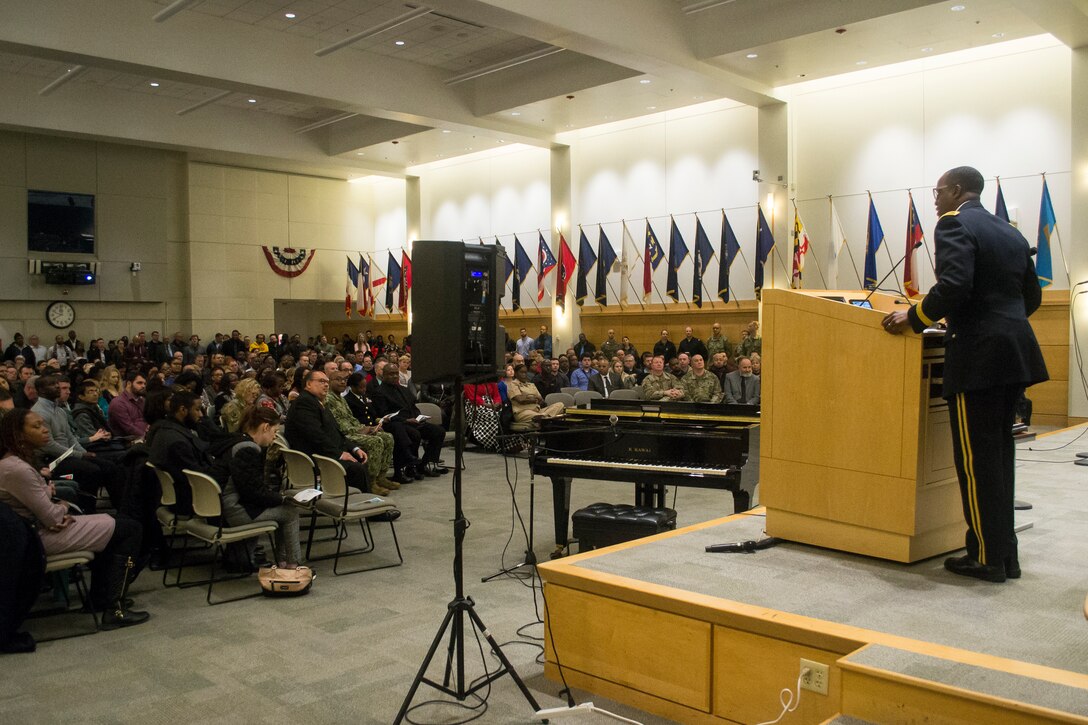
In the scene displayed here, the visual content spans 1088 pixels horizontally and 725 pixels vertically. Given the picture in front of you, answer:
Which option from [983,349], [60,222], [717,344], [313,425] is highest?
[60,222]

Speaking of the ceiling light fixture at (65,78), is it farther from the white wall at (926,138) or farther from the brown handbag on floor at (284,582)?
the brown handbag on floor at (284,582)

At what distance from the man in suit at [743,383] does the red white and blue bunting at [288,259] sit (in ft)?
48.7

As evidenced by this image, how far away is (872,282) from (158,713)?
1226 cm

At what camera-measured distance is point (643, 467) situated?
16.5ft

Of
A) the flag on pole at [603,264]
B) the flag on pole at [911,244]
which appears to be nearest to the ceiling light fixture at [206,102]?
the flag on pole at [603,264]

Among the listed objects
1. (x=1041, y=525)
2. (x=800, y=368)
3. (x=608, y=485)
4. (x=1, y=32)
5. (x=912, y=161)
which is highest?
(x=1, y=32)

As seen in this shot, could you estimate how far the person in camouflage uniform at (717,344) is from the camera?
1492cm

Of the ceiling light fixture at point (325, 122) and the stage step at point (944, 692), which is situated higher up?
the ceiling light fixture at point (325, 122)

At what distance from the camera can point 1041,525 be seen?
4395 mm

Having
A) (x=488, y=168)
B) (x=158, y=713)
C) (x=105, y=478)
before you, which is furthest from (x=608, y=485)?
(x=488, y=168)

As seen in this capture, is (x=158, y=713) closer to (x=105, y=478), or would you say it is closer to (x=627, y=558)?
(x=627, y=558)

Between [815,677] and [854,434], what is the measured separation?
40.5 inches

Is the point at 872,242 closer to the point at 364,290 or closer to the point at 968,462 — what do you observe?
the point at 968,462

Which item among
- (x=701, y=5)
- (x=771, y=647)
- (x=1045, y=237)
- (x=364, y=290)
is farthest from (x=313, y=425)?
(x=364, y=290)
